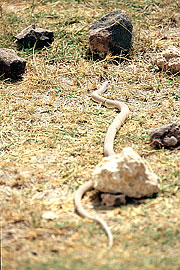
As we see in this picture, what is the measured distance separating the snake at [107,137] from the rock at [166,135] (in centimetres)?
49

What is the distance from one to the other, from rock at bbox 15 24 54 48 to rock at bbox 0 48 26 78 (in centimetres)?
84

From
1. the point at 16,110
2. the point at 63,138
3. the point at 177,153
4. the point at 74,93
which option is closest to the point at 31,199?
the point at 63,138

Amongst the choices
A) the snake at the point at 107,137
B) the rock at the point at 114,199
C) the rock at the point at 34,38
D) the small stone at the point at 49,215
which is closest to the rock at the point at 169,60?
the snake at the point at 107,137

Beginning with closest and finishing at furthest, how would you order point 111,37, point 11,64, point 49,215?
point 49,215 < point 11,64 < point 111,37

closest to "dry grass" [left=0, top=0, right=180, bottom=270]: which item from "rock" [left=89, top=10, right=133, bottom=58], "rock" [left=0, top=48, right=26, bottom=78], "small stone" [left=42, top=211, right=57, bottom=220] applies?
"small stone" [left=42, top=211, right=57, bottom=220]

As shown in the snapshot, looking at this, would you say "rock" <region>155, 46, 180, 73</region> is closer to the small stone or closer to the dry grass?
the dry grass

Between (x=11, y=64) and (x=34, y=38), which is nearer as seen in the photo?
(x=11, y=64)

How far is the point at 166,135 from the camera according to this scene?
421cm

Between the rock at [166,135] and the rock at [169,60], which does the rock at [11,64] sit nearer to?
the rock at [169,60]

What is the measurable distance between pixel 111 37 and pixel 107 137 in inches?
107

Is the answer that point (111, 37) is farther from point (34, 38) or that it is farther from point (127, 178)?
point (127, 178)

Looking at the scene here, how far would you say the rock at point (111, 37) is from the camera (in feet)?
21.5

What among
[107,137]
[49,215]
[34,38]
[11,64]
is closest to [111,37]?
[34,38]

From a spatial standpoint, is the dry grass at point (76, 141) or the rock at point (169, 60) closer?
the dry grass at point (76, 141)
